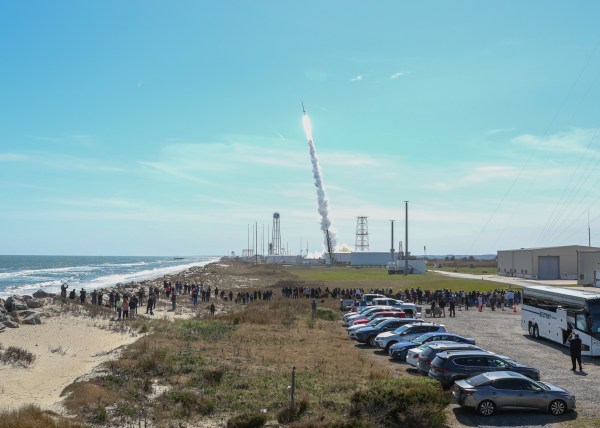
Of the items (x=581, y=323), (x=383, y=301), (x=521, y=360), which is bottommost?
(x=521, y=360)

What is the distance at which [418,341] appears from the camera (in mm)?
25266

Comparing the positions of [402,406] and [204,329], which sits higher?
[402,406]

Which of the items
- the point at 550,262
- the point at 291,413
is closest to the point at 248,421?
the point at 291,413

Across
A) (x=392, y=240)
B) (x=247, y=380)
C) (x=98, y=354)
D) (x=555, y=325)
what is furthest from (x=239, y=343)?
(x=392, y=240)

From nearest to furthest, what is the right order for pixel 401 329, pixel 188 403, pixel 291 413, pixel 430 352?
pixel 291 413, pixel 188 403, pixel 430 352, pixel 401 329

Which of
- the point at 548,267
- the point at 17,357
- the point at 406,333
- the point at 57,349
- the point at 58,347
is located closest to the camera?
the point at 17,357

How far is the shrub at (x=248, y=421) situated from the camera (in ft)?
46.4

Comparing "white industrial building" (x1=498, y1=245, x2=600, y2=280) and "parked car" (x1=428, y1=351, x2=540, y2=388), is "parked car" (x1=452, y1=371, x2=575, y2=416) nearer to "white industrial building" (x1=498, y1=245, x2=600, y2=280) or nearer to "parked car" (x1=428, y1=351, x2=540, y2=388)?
"parked car" (x1=428, y1=351, x2=540, y2=388)

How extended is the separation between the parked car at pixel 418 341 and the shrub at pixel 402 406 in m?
9.68

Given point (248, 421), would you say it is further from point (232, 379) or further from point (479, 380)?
point (479, 380)

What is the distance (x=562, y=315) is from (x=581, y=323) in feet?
7.13

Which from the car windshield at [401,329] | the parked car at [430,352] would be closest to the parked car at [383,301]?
the car windshield at [401,329]

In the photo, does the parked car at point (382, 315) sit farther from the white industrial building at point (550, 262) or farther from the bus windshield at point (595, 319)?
the white industrial building at point (550, 262)

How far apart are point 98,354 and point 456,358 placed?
16455 millimetres
